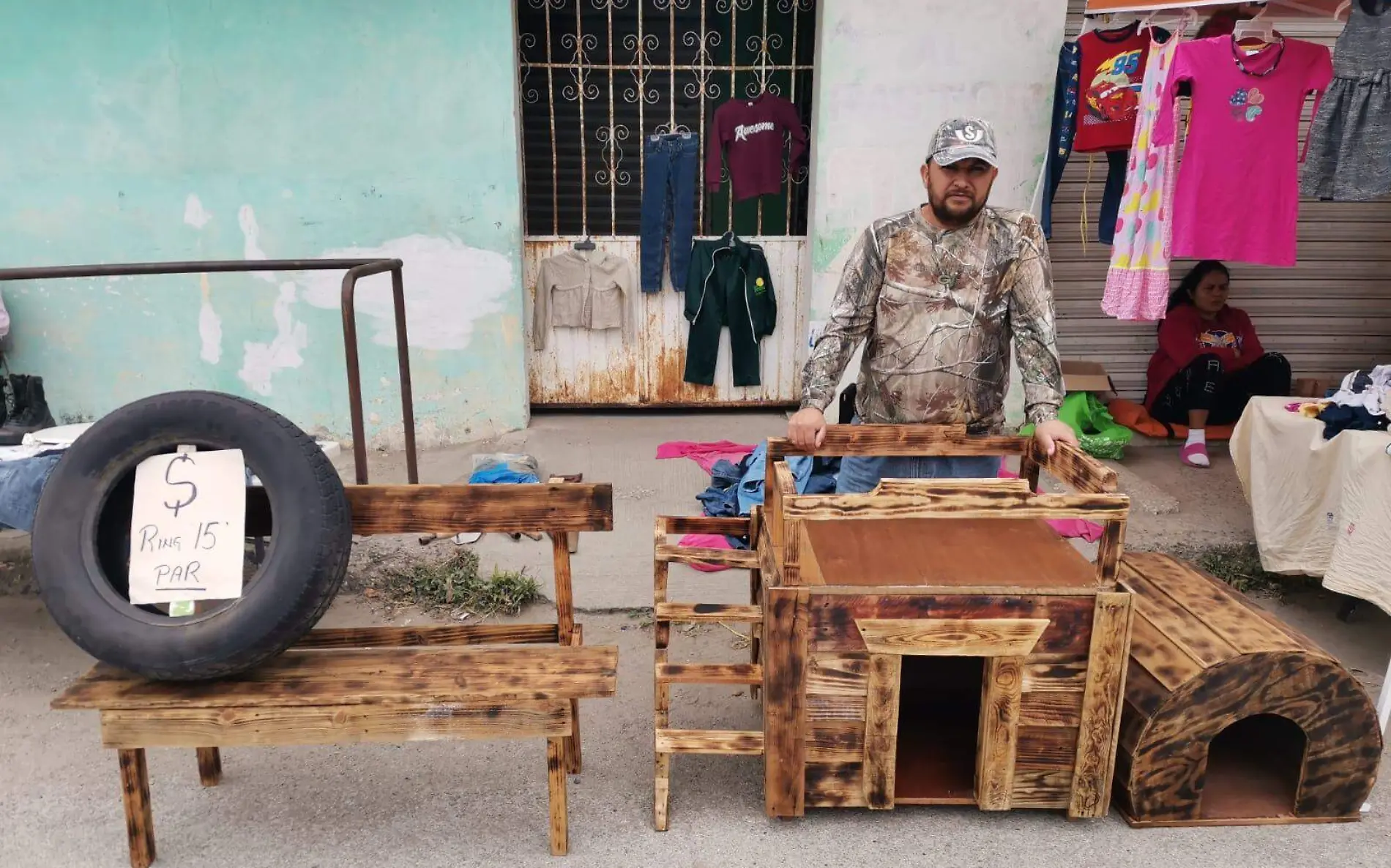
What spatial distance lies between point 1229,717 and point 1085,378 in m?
4.02

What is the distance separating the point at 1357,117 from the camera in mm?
3867

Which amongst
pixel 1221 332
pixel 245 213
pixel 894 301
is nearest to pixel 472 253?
pixel 245 213

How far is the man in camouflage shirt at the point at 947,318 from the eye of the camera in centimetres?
288

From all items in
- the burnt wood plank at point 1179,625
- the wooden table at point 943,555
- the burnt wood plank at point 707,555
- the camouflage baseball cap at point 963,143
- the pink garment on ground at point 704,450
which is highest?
the camouflage baseball cap at point 963,143

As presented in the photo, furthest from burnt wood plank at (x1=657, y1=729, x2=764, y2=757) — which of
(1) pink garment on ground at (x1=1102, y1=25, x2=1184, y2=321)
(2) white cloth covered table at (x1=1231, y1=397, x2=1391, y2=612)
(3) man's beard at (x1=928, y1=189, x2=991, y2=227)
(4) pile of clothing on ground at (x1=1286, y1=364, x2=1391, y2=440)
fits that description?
(1) pink garment on ground at (x1=1102, y1=25, x2=1184, y2=321)

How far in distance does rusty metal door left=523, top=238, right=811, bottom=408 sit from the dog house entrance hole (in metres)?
3.44

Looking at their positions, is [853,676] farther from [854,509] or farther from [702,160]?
[702,160]

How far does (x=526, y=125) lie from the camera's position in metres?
5.98

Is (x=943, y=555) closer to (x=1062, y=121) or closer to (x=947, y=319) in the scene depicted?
(x=947, y=319)

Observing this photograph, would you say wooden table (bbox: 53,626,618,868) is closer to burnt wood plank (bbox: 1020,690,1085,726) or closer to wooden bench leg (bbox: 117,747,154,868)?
wooden bench leg (bbox: 117,747,154,868)

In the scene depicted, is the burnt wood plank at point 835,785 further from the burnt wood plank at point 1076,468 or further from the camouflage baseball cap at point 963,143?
the camouflage baseball cap at point 963,143

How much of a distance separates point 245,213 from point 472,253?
135cm

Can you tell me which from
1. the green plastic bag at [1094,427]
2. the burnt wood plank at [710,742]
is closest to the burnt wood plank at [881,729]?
the burnt wood plank at [710,742]

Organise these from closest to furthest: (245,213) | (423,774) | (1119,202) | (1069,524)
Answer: (423,774) → (1069,524) → (1119,202) → (245,213)
